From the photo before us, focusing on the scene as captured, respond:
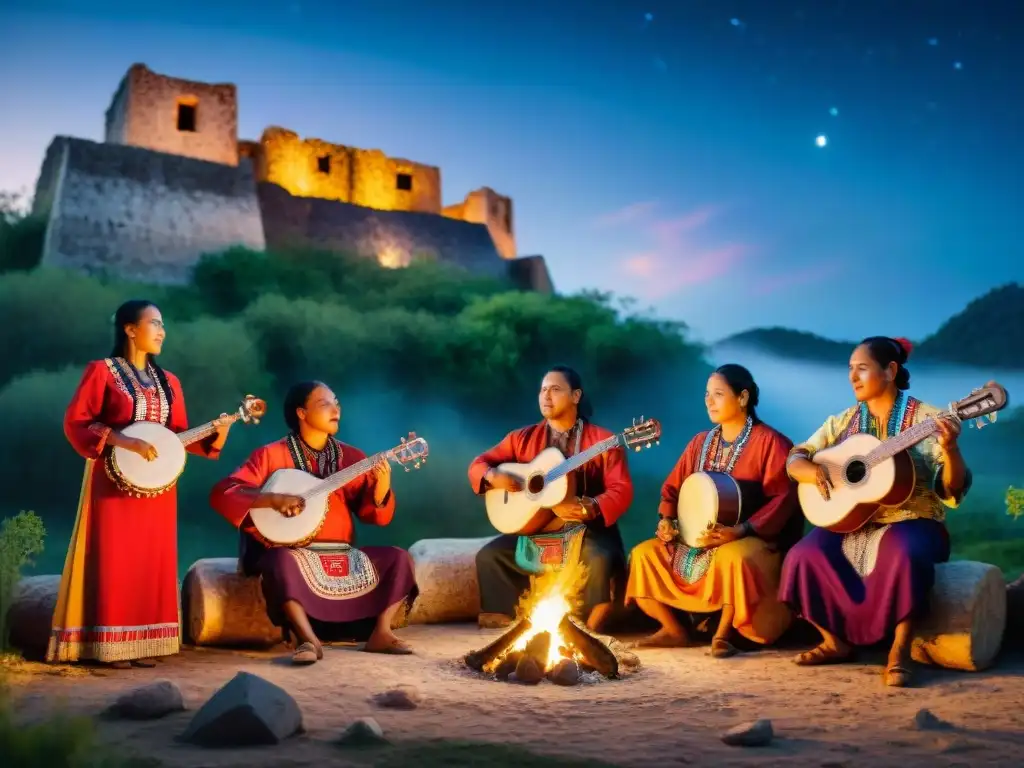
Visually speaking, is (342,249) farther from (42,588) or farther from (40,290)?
(42,588)

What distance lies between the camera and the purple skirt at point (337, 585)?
5801 millimetres

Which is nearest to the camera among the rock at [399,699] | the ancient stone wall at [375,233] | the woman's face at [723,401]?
the rock at [399,699]

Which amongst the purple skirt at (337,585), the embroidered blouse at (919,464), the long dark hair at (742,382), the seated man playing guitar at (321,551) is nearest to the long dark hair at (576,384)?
the long dark hair at (742,382)

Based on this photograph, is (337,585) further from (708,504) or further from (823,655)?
(823,655)

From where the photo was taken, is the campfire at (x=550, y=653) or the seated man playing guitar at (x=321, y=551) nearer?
the campfire at (x=550, y=653)

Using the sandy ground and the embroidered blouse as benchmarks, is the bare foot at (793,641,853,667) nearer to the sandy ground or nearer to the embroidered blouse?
the sandy ground

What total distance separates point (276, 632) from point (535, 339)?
18234 mm

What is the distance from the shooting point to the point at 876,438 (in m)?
5.48

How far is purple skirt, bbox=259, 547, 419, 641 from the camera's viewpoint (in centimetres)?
580

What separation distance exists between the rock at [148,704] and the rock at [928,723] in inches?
118

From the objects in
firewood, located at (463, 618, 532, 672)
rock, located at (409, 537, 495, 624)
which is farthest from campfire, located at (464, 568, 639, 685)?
rock, located at (409, 537, 495, 624)

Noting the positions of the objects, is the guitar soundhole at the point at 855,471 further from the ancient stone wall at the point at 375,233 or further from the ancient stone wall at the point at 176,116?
the ancient stone wall at the point at 176,116

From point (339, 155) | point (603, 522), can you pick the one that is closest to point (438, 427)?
point (339, 155)

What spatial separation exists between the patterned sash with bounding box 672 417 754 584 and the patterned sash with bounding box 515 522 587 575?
2.20ft
